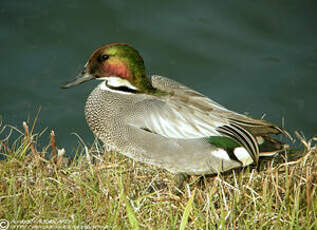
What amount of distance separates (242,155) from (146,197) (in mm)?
643

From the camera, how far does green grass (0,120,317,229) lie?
8.70ft

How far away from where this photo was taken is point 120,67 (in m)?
3.22

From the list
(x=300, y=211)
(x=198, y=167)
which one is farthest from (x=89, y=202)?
(x=300, y=211)

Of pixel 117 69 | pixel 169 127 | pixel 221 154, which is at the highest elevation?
pixel 117 69

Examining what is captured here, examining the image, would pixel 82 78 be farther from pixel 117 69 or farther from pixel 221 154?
pixel 221 154

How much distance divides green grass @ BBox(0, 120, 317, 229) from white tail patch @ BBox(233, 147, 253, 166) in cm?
8

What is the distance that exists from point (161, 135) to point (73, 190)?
0.62 metres

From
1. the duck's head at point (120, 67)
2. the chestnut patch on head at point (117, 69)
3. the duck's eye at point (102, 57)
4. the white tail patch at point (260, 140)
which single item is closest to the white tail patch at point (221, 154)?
the white tail patch at point (260, 140)

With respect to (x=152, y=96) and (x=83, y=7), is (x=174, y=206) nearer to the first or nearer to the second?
(x=152, y=96)

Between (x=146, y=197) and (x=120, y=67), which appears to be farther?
(x=120, y=67)

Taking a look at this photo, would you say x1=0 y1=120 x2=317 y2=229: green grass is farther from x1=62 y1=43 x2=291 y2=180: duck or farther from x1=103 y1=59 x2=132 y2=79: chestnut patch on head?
x1=103 y1=59 x2=132 y2=79: chestnut patch on head

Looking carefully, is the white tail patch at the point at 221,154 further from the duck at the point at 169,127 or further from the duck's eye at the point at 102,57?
the duck's eye at the point at 102,57

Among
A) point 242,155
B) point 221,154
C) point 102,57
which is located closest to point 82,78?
point 102,57

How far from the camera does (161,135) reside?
303cm
